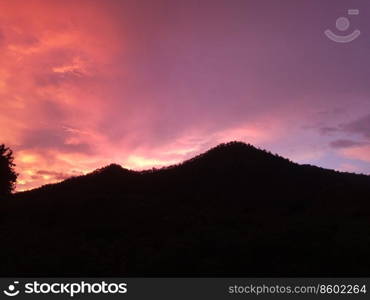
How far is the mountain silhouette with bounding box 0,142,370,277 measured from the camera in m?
17.1

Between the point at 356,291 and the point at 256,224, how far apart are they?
12043mm

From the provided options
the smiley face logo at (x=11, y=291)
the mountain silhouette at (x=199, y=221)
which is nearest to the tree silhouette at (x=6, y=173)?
the mountain silhouette at (x=199, y=221)

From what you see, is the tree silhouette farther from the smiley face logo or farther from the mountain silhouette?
the smiley face logo

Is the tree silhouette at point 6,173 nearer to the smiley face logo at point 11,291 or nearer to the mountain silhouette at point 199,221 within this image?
the mountain silhouette at point 199,221

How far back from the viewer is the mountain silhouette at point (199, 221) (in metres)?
17.1

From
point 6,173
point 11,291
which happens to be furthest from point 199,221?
point 6,173

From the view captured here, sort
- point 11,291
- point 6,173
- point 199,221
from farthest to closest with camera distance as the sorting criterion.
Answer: point 6,173 < point 199,221 < point 11,291

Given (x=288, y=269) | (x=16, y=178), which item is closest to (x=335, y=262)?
(x=288, y=269)

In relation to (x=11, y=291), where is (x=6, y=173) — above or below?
above

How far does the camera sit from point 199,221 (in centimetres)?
2598

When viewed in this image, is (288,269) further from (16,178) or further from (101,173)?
(16,178)

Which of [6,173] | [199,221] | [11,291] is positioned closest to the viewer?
[11,291]

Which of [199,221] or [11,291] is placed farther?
[199,221]

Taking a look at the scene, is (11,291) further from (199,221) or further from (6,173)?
(6,173)
